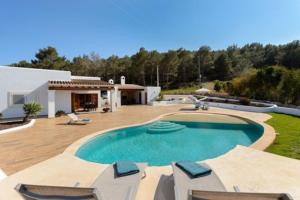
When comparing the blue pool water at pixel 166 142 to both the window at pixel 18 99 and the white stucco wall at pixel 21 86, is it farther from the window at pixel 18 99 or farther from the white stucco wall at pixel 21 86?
the window at pixel 18 99

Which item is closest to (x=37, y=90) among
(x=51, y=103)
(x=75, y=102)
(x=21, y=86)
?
(x=21, y=86)

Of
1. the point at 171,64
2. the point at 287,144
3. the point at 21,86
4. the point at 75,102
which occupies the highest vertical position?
the point at 171,64

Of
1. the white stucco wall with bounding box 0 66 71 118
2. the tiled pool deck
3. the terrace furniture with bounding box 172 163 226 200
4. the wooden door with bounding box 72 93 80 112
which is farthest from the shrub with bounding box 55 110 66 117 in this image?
the terrace furniture with bounding box 172 163 226 200

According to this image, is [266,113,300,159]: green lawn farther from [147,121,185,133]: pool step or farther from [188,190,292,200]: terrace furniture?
[147,121,185,133]: pool step

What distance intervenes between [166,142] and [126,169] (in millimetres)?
6427

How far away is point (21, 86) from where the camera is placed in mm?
17281

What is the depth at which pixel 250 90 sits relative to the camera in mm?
27250

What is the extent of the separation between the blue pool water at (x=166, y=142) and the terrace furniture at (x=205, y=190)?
130 inches

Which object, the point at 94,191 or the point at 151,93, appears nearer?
the point at 94,191

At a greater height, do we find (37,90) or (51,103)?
(37,90)

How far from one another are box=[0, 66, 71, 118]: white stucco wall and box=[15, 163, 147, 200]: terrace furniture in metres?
16.3

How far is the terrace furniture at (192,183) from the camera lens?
4018 millimetres

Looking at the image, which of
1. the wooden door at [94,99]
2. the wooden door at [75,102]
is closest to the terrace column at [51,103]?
the wooden door at [75,102]

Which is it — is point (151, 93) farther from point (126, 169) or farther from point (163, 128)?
point (126, 169)
